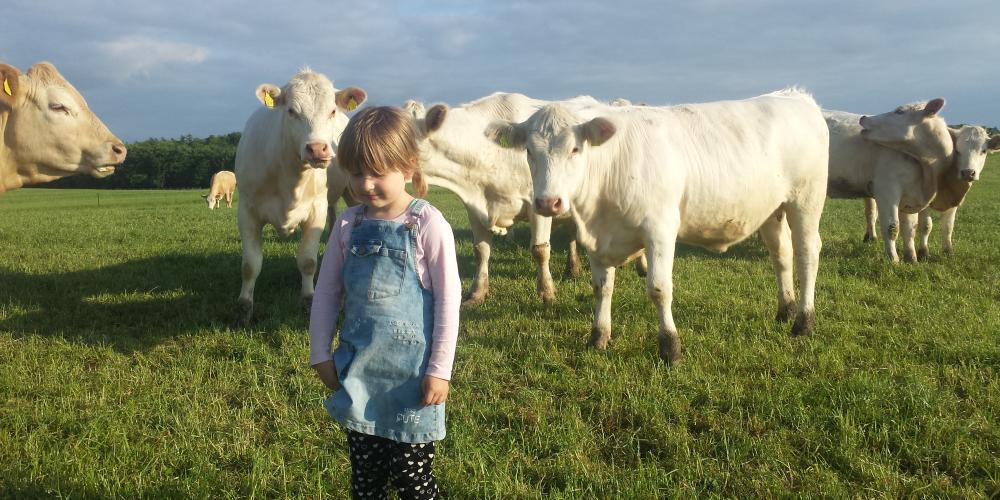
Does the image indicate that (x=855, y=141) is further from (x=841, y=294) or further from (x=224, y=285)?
(x=224, y=285)

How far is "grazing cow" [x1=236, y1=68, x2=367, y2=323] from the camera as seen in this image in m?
5.98

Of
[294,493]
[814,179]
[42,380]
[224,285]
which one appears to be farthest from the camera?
[224,285]

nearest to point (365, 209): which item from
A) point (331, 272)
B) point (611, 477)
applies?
point (331, 272)

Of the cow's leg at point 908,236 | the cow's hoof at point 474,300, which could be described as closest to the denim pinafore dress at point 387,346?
the cow's hoof at point 474,300

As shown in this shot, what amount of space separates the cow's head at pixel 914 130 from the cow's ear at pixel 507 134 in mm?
6947

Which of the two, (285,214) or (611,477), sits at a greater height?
(285,214)

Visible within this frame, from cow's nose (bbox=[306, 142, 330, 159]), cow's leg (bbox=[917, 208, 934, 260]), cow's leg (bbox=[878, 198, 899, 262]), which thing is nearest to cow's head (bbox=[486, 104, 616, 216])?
cow's nose (bbox=[306, 142, 330, 159])

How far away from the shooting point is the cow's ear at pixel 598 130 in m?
4.99

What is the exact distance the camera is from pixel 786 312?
6.26m

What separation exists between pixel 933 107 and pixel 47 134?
36.1 ft

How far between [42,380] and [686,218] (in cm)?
526

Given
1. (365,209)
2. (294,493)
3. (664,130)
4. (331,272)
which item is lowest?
(294,493)

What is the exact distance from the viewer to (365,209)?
8.59 feet

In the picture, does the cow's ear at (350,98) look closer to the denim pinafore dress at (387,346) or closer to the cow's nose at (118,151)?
the cow's nose at (118,151)
